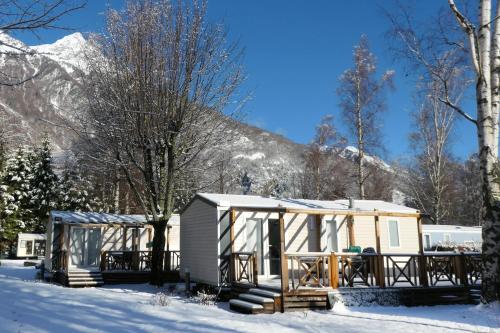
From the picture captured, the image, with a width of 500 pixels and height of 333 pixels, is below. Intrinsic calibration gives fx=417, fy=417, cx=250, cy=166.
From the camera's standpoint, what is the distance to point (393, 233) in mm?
17188

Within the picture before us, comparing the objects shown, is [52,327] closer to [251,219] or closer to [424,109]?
[251,219]

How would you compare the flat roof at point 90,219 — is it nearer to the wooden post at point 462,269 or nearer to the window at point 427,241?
the wooden post at point 462,269

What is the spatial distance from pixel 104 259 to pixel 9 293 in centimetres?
645

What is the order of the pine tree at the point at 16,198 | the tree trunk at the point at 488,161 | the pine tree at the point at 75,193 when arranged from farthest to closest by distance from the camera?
the pine tree at the point at 75,193 → the pine tree at the point at 16,198 → the tree trunk at the point at 488,161

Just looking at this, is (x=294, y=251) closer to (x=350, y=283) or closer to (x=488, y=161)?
(x=350, y=283)

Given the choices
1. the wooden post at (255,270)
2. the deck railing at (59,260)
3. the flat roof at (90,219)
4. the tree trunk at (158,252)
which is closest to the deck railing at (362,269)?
the wooden post at (255,270)

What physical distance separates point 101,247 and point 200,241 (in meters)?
8.53

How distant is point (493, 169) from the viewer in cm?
1039

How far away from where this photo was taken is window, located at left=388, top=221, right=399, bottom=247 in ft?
56.0

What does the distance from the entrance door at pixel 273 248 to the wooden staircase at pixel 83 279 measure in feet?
23.7

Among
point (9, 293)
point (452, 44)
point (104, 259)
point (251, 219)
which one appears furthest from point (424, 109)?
point (9, 293)

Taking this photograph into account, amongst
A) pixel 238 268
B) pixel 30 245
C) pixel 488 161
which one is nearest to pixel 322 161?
pixel 238 268

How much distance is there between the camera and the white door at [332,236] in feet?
52.4

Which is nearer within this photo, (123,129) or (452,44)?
(452,44)
